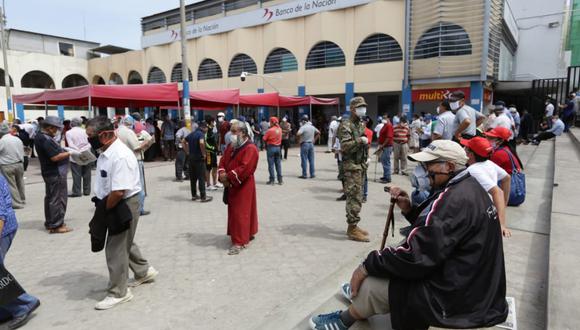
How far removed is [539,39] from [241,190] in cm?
3205

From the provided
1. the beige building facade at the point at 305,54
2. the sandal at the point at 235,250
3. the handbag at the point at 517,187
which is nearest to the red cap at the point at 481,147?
the handbag at the point at 517,187

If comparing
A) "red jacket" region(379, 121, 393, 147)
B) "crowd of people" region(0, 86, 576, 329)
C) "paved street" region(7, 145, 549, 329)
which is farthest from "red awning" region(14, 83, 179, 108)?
"red jacket" region(379, 121, 393, 147)

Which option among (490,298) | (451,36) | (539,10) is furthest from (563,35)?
(490,298)

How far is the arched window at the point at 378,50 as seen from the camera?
21.0 metres

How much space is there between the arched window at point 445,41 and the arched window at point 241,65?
12154 mm

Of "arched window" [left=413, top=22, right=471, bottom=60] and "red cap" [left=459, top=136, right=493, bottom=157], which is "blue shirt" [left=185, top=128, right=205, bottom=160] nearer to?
"red cap" [left=459, top=136, right=493, bottom=157]

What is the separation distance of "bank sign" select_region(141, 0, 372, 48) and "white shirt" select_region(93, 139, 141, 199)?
832 inches

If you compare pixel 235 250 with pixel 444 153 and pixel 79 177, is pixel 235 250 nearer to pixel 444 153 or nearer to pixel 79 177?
pixel 444 153

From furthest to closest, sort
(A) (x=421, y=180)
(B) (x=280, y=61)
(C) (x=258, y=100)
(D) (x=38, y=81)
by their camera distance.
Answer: (D) (x=38, y=81) → (B) (x=280, y=61) → (C) (x=258, y=100) → (A) (x=421, y=180)

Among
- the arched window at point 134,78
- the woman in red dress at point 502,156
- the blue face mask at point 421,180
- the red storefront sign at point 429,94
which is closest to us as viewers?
the blue face mask at point 421,180

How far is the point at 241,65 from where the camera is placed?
27984 millimetres

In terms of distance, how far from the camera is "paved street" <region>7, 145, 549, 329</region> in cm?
333

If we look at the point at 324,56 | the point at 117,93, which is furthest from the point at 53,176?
the point at 324,56

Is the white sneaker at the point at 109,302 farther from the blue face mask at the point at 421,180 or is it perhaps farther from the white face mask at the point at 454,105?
the white face mask at the point at 454,105
